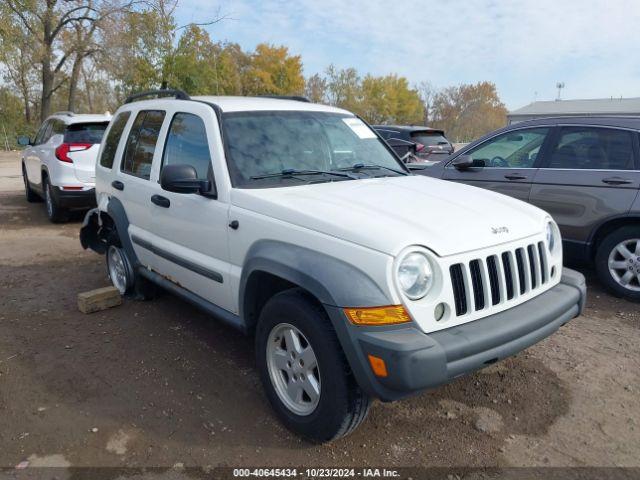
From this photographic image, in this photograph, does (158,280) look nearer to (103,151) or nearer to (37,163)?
(103,151)

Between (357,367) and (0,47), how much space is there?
26.2 meters

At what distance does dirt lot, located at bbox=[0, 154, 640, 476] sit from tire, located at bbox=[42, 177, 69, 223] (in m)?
4.48

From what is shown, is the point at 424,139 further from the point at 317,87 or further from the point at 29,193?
the point at 317,87

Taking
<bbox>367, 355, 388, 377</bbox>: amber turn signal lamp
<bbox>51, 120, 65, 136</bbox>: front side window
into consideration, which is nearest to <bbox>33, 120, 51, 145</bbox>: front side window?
<bbox>51, 120, 65, 136</bbox>: front side window

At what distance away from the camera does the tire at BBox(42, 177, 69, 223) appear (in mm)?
8758

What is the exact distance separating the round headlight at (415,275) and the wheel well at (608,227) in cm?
343

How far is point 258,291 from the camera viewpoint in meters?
3.16

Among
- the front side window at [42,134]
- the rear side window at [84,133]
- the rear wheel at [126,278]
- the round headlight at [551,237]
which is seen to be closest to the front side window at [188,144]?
the rear wheel at [126,278]

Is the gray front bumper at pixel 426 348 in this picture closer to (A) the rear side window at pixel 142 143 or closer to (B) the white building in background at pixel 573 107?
(A) the rear side window at pixel 142 143

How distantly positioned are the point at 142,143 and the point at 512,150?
406cm

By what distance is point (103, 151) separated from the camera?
537 centimetres

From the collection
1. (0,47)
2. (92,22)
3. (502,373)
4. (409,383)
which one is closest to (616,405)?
(502,373)

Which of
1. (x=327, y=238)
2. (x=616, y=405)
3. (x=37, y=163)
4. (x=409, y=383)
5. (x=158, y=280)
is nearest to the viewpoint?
(x=409, y=383)

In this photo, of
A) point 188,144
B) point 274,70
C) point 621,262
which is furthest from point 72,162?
point 274,70
